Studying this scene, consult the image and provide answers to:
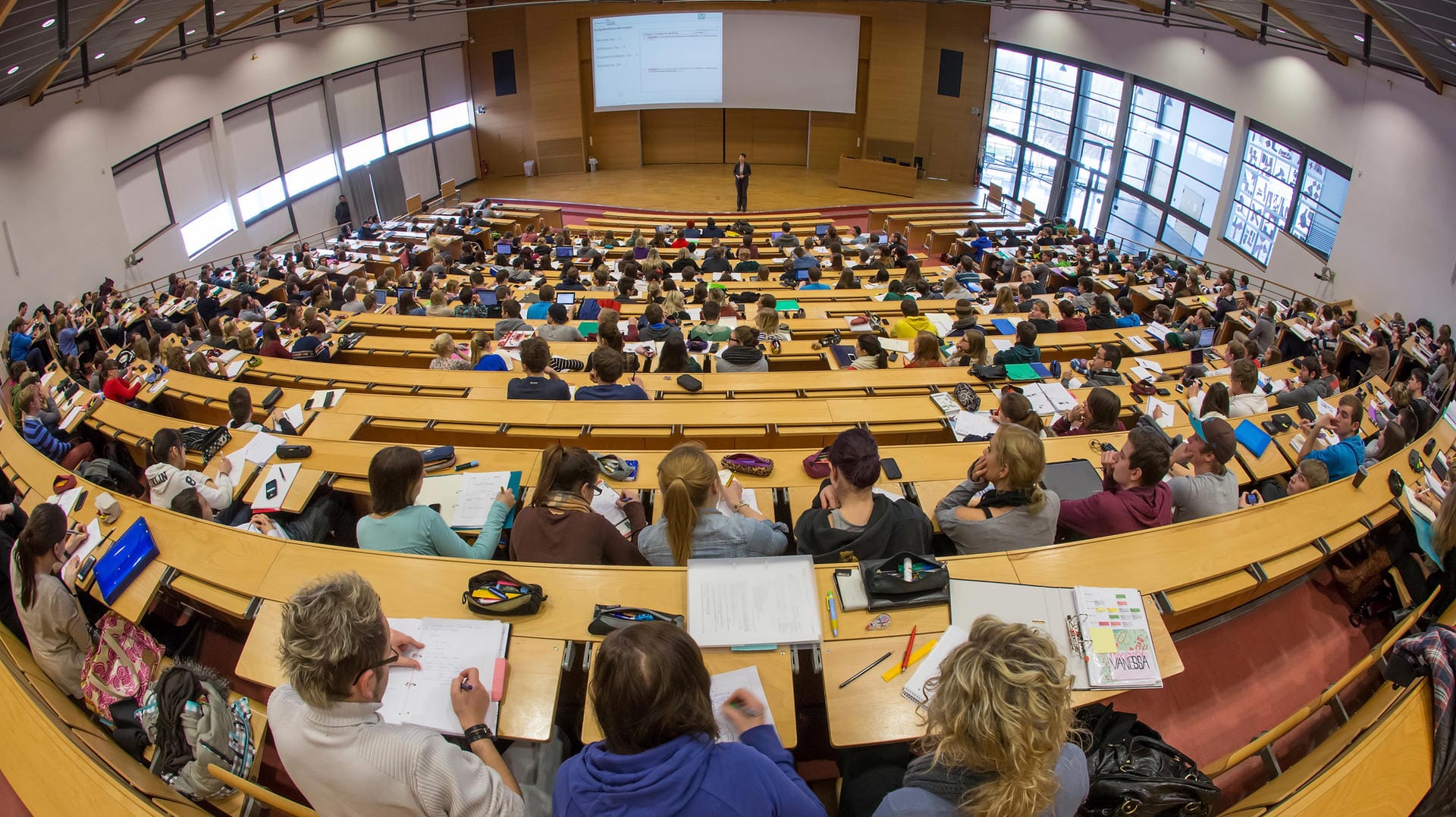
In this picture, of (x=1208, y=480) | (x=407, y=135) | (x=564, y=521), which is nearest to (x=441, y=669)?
(x=564, y=521)

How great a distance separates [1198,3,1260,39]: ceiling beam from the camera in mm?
11883

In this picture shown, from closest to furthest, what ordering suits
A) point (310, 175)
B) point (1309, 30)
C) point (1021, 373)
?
point (1021, 373), point (1309, 30), point (310, 175)

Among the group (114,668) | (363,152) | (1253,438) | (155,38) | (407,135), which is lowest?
(114,668)

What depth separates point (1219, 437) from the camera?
13.5 ft

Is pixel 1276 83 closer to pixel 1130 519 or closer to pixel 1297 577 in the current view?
pixel 1297 577

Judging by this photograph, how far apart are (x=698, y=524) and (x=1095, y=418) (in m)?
3.17

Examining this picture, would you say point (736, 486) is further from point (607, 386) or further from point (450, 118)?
point (450, 118)

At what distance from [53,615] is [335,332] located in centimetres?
565

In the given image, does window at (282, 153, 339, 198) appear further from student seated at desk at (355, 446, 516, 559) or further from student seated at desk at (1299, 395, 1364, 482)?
student seated at desk at (1299, 395, 1364, 482)

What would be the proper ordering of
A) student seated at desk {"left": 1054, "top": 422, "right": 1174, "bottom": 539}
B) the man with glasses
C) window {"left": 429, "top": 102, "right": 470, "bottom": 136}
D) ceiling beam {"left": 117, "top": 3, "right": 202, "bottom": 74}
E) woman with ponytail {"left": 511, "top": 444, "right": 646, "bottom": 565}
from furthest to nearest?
window {"left": 429, "top": 102, "right": 470, "bottom": 136} → ceiling beam {"left": 117, "top": 3, "right": 202, "bottom": 74} → student seated at desk {"left": 1054, "top": 422, "right": 1174, "bottom": 539} → woman with ponytail {"left": 511, "top": 444, "right": 646, "bottom": 565} → the man with glasses

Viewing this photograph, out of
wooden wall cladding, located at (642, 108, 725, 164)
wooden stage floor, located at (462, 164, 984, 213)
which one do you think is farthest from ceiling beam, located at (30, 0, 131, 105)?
wooden wall cladding, located at (642, 108, 725, 164)

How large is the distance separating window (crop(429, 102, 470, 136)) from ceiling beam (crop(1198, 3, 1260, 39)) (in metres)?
17.9

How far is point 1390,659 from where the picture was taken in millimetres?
3215

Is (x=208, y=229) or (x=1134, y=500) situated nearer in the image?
(x=1134, y=500)
